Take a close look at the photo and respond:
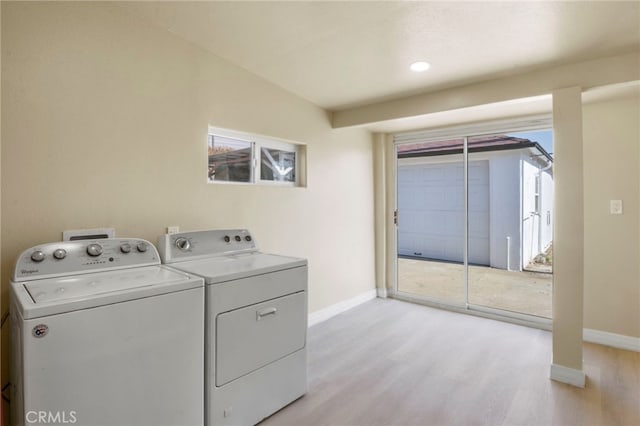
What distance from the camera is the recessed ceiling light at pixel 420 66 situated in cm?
249

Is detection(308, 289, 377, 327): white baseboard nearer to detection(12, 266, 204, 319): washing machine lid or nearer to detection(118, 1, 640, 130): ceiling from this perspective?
detection(12, 266, 204, 319): washing machine lid

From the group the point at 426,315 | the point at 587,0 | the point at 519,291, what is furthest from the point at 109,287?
the point at 519,291

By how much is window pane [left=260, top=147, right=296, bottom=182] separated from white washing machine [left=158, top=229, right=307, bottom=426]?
3.12 feet

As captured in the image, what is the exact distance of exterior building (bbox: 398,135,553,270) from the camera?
11.7 ft

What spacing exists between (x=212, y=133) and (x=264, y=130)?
48cm

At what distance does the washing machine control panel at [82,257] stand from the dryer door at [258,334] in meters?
0.62

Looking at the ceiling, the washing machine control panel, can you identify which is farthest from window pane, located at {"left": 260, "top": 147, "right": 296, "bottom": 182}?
the washing machine control panel

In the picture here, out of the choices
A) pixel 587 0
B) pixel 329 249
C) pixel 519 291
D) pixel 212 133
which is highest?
pixel 587 0

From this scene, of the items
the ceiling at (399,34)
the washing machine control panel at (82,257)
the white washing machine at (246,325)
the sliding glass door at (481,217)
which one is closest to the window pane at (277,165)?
the ceiling at (399,34)

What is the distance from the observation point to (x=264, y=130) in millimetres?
2889

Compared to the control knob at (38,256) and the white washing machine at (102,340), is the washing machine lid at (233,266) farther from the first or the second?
the control knob at (38,256)

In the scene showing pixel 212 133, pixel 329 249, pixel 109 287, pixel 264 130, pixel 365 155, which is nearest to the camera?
pixel 109 287

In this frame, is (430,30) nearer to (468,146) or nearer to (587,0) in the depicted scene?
(587,0)

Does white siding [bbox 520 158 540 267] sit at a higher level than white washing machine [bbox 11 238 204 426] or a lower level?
higher
